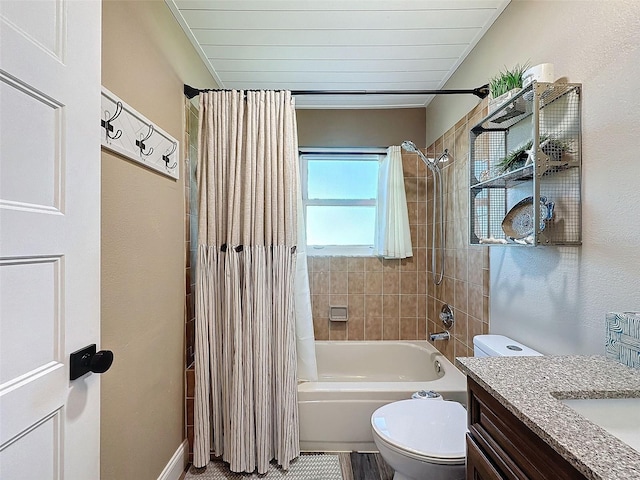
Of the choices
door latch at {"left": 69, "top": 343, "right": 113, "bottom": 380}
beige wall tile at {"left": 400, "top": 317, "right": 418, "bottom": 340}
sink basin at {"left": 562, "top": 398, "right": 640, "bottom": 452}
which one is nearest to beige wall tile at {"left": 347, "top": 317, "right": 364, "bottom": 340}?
beige wall tile at {"left": 400, "top": 317, "right": 418, "bottom": 340}

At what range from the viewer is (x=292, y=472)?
1834mm

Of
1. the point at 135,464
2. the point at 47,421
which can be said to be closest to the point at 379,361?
the point at 135,464

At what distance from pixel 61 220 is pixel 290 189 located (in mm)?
1277

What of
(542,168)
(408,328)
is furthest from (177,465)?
(542,168)

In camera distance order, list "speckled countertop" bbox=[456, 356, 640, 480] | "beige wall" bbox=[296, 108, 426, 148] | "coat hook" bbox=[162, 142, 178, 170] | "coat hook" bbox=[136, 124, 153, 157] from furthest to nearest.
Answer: "beige wall" bbox=[296, 108, 426, 148] → "coat hook" bbox=[162, 142, 178, 170] → "coat hook" bbox=[136, 124, 153, 157] → "speckled countertop" bbox=[456, 356, 640, 480]

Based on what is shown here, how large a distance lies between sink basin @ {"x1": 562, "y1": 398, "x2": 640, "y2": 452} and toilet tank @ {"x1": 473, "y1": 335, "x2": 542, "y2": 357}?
0.59 meters

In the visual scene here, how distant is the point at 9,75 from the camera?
1.84 feet

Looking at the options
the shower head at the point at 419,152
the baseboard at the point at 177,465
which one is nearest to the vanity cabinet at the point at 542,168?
the shower head at the point at 419,152

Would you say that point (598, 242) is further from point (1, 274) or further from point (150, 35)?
point (150, 35)

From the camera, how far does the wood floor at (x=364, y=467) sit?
1821 mm

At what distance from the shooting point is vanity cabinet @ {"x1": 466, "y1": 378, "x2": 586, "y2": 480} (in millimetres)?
644

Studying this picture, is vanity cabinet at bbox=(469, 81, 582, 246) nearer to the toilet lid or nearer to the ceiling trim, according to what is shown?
the toilet lid

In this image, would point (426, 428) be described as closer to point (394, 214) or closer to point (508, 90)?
point (508, 90)

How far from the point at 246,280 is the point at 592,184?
5.15 feet
